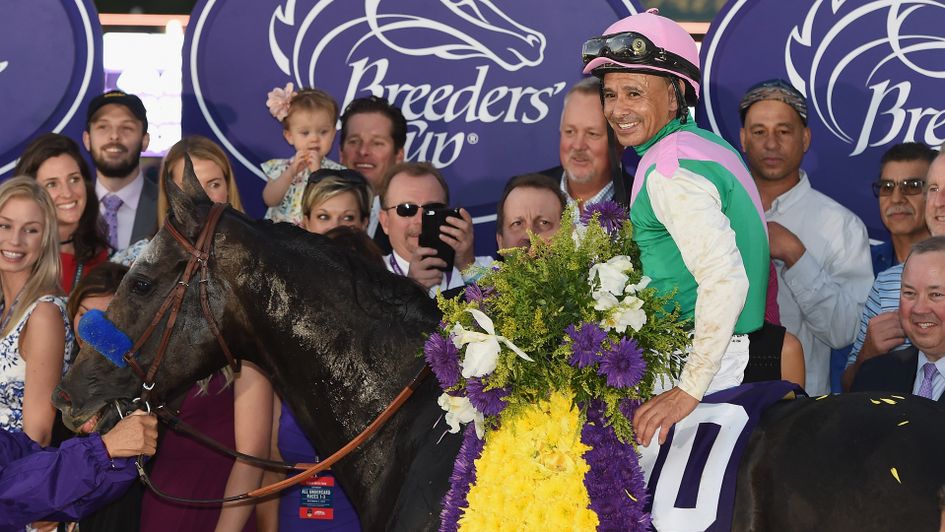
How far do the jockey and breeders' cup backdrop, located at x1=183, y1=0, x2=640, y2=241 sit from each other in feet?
9.52

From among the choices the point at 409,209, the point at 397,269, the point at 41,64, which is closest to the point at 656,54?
the point at 409,209

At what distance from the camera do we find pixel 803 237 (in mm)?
6352

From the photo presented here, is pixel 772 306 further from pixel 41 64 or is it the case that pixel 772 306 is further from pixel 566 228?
pixel 41 64

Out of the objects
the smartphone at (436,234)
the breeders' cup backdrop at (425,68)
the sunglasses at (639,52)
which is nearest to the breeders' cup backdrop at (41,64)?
the breeders' cup backdrop at (425,68)

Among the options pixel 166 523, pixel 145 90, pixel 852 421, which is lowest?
pixel 166 523

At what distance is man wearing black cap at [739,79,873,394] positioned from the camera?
598 centimetres

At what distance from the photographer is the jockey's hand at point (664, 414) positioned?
11.7ft

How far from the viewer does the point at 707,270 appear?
352 centimetres

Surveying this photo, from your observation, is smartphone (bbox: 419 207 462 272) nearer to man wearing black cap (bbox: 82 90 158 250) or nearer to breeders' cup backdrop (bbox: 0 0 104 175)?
man wearing black cap (bbox: 82 90 158 250)

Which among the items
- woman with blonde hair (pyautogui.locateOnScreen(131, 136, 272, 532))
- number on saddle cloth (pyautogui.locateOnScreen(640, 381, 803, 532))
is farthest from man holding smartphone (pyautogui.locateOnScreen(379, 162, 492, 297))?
number on saddle cloth (pyautogui.locateOnScreen(640, 381, 803, 532))

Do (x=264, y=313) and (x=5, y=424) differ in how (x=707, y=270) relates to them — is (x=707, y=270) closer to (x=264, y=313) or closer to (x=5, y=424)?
(x=264, y=313)

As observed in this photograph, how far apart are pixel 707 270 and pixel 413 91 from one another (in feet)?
12.4

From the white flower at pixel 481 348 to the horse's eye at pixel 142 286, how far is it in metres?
1.25

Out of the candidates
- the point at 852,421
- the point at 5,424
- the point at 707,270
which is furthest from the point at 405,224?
the point at 852,421
